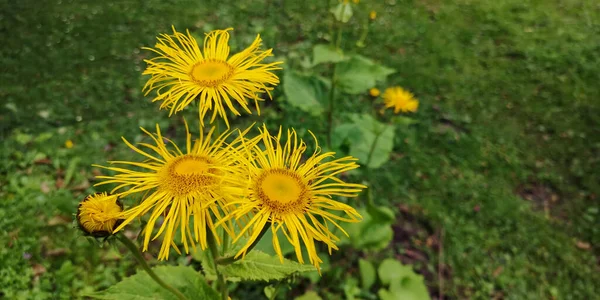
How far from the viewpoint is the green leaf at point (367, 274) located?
2.42 meters

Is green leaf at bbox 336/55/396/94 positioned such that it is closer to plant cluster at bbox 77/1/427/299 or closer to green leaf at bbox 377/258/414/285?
green leaf at bbox 377/258/414/285

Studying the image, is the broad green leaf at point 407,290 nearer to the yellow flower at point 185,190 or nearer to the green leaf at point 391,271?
the green leaf at point 391,271

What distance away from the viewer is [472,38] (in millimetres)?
4227

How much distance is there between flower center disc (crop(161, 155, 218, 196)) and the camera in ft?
3.56

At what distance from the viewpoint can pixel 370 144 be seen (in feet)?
8.35

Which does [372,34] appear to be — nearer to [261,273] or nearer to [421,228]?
[421,228]

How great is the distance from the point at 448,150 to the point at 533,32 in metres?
1.98

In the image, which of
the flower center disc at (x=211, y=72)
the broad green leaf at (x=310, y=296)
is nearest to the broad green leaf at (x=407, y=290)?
the broad green leaf at (x=310, y=296)

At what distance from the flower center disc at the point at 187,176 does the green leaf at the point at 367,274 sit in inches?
60.6

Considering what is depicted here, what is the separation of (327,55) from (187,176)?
4.59ft

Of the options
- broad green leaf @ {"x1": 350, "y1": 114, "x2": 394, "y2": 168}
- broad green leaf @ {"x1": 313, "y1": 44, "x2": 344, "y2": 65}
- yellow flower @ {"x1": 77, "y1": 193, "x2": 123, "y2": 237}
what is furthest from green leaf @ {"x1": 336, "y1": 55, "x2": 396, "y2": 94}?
yellow flower @ {"x1": 77, "y1": 193, "x2": 123, "y2": 237}

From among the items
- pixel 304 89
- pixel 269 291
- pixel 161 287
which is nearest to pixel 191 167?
pixel 161 287

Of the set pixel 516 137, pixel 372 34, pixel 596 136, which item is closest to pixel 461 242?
pixel 516 137

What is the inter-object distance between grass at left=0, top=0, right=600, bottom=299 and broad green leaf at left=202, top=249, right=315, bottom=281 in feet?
3.51
